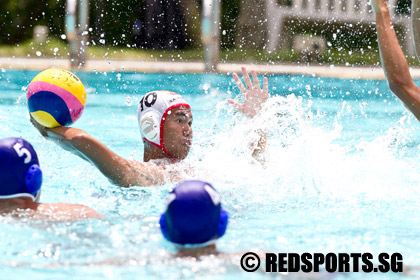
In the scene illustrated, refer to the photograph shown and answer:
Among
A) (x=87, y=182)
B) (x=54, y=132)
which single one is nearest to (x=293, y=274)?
(x=54, y=132)

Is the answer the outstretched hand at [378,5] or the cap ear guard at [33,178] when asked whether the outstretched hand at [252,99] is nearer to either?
the outstretched hand at [378,5]

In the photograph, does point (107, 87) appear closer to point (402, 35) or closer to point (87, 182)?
point (87, 182)

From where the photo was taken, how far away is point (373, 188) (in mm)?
4227

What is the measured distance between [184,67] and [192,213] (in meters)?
7.74

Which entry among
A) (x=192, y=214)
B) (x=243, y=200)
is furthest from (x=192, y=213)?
(x=243, y=200)

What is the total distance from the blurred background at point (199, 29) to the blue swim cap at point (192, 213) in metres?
9.15

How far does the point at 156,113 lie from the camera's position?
13.4 ft

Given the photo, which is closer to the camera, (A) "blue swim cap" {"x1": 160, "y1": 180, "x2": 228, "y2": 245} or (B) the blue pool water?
(A) "blue swim cap" {"x1": 160, "y1": 180, "x2": 228, "y2": 245}

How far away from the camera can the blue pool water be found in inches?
103

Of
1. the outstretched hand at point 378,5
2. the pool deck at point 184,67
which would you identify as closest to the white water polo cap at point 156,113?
the outstretched hand at point 378,5

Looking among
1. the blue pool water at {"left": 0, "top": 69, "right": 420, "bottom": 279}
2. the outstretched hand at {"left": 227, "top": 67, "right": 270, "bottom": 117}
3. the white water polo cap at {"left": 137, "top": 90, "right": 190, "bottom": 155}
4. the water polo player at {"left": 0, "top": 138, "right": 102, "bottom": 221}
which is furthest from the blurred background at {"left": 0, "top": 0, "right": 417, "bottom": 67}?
the water polo player at {"left": 0, "top": 138, "right": 102, "bottom": 221}

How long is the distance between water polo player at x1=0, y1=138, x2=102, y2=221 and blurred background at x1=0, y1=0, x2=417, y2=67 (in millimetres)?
8655

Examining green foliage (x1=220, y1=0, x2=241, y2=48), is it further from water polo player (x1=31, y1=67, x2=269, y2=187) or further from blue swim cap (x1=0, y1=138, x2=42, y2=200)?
blue swim cap (x1=0, y1=138, x2=42, y2=200)

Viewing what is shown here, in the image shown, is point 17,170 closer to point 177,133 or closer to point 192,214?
point 192,214
